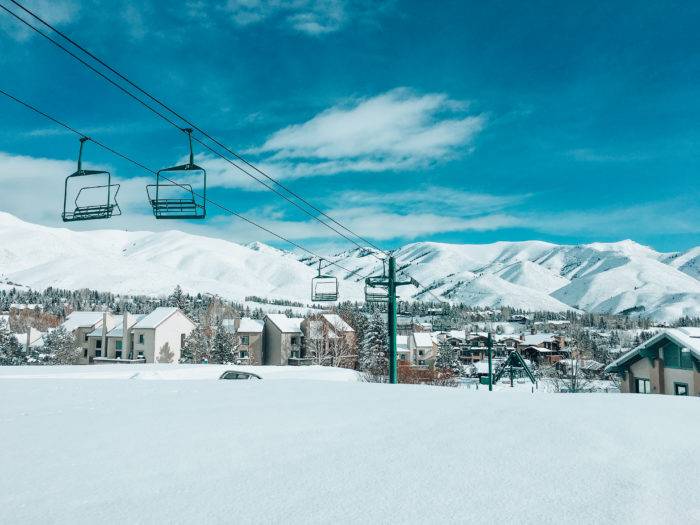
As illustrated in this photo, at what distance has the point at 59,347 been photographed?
5616 cm

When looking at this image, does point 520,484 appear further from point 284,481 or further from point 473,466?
point 284,481

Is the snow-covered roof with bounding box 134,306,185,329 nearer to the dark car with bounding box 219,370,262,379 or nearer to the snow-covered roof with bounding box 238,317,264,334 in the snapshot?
the snow-covered roof with bounding box 238,317,264,334

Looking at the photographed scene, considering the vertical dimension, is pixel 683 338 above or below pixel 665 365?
above

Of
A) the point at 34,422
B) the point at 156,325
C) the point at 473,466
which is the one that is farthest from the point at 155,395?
the point at 156,325

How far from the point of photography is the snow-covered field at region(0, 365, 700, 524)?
4.37m

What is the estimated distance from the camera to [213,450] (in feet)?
20.3

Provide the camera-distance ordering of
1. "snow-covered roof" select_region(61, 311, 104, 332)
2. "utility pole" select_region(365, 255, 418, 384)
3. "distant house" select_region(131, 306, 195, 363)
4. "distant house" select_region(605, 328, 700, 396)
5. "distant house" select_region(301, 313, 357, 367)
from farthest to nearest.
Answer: "snow-covered roof" select_region(61, 311, 104, 332), "distant house" select_region(301, 313, 357, 367), "distant house" select_region(131, 306, 195, 363), "distant house" select_region(605, 328, 700, 396), "utility pole" select_region(365, 255, 418, 384)

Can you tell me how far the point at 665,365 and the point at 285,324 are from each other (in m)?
48.0

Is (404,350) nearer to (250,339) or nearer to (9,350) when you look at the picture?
(250,339)

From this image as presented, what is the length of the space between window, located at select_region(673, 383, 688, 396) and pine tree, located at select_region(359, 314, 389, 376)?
115ft

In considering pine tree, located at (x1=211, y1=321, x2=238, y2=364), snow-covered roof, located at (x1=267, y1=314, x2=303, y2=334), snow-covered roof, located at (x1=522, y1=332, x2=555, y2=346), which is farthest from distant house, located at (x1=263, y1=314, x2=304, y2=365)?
snow-covered roof, located at (x1=522, y1=332, x2=555, y2=346)

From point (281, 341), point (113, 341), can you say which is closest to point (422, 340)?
point (281, 341)

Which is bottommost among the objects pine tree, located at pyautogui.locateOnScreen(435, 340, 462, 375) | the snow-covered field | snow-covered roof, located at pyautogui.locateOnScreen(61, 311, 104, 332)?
pine tree, located at pyautogui.locateOnScreen(435, 340, 462, 375)

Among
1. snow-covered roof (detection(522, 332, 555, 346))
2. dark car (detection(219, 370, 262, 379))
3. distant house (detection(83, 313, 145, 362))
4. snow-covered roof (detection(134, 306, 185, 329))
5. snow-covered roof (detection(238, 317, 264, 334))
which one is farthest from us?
snow-covered roof (detection(522, 332, 555, 346))
